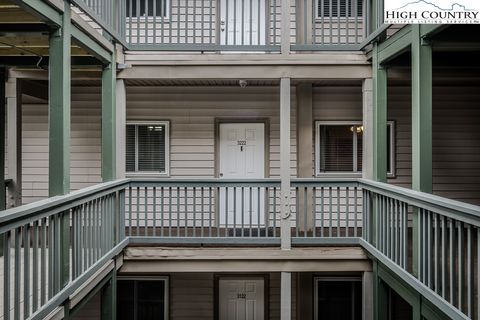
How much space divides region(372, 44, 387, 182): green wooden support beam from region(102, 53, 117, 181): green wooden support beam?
429cm

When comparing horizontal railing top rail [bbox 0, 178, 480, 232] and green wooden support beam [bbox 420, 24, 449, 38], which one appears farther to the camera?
green wooden support beam [bbox 420, 24, 449, 38]

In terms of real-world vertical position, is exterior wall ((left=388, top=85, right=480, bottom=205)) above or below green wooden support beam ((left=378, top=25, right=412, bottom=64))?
below

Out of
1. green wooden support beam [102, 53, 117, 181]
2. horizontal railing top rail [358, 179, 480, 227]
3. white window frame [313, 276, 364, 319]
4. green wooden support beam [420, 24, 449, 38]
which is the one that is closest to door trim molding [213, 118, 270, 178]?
white window frame [313, 276, 364, 319]

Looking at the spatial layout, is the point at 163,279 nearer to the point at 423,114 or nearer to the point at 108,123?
the point at 108,123

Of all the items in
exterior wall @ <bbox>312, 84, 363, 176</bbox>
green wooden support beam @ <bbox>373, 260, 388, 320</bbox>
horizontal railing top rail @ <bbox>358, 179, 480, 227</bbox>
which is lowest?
green wooden support beam @ <bbox>373, 260, 388, 320</bbox>

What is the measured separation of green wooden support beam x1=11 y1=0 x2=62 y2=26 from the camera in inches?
174

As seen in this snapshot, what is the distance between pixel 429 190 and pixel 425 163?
33cm

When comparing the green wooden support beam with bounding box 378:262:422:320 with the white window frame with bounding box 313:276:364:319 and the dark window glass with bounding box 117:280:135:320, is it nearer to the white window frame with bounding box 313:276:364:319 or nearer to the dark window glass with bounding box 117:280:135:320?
the white window frame with bounding box 313:276:364:319

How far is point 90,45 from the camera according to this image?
20.7 ft

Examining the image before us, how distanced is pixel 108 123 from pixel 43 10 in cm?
289

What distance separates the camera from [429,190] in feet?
18.4

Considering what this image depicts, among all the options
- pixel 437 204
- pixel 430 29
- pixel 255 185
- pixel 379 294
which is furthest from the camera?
pixel 255 185

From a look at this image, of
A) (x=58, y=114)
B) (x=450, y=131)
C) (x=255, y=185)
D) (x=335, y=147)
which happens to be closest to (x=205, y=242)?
(x=255, y=185)

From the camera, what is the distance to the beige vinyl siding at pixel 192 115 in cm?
1001
